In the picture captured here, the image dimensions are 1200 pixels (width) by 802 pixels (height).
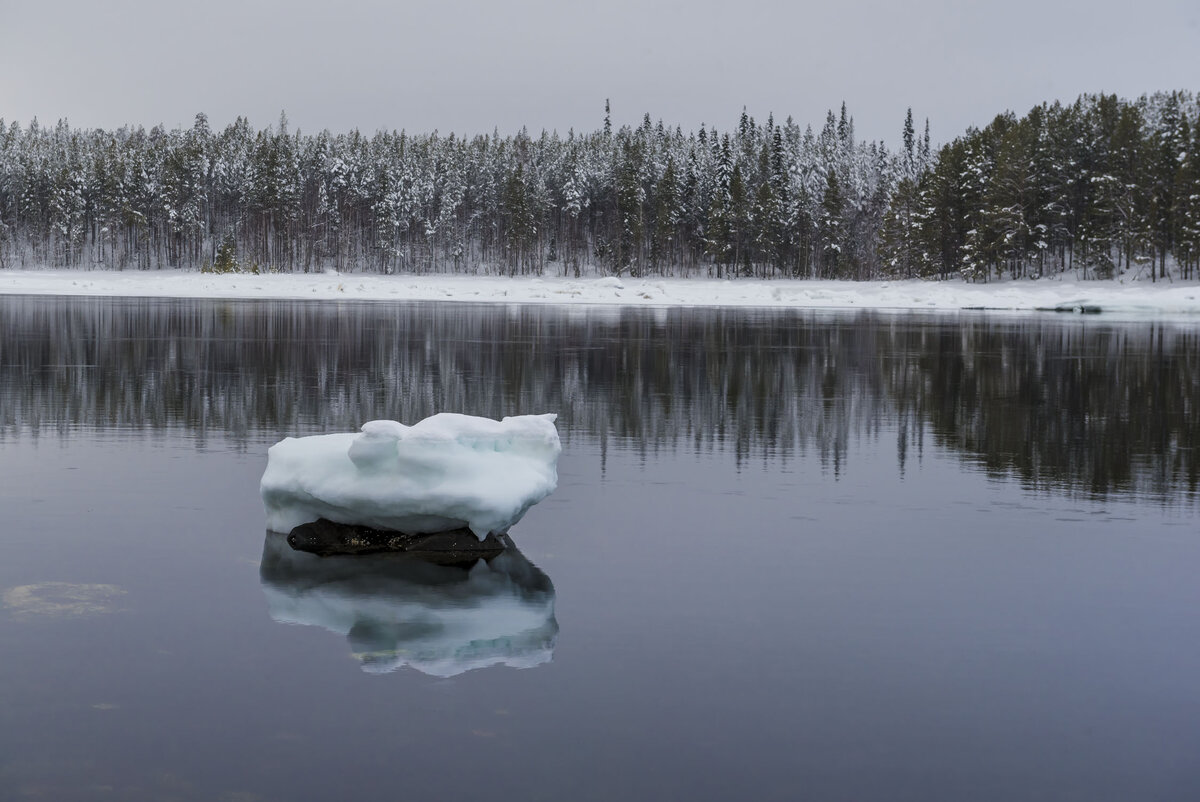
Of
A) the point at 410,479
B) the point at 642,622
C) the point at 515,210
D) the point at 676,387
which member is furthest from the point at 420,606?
the point at 515,210

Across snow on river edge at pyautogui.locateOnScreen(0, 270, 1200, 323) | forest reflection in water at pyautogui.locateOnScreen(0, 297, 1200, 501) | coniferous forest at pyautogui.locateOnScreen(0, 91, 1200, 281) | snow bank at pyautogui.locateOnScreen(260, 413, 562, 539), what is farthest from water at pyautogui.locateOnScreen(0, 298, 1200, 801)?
coniferous forest at pyautogui.locateOnScreen(0, 91, 1200, 281)

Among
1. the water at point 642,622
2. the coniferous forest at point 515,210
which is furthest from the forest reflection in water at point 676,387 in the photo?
the coniferous forest at point 515,210

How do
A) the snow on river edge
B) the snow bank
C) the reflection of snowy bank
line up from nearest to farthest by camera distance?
the reflection of snowy bank → the snow bank → the snow on river edge

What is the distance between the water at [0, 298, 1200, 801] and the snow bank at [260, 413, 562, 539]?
584 mm

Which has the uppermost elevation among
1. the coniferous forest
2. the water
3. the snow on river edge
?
the coniferous forest

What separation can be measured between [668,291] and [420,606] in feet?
324

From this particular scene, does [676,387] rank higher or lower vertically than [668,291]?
lower

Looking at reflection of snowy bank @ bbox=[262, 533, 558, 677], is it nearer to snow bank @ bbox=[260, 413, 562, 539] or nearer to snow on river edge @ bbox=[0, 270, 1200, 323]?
snow bank @ bbox=[260, 413, 562, 539]

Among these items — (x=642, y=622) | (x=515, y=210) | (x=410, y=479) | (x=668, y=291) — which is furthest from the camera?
(x=515, y=210)

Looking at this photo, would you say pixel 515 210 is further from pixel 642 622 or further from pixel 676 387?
pixel 642 622

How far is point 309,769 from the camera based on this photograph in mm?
7582

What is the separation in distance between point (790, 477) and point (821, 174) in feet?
422

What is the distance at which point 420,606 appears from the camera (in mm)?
11141

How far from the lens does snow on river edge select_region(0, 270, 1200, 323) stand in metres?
88.1
